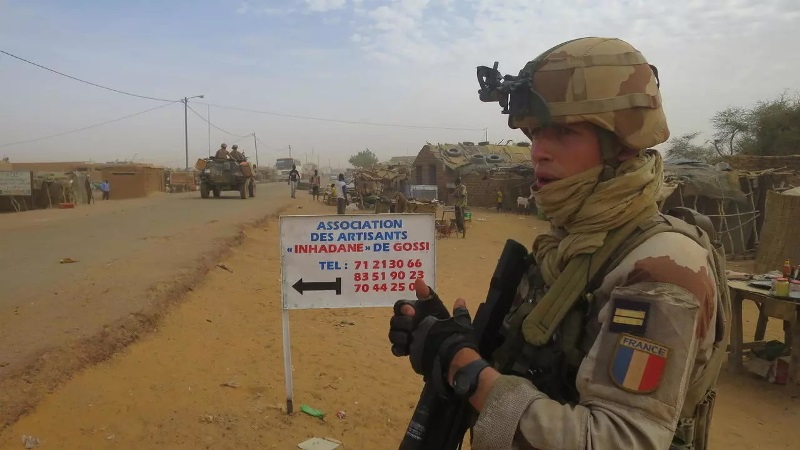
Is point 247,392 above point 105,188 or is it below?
below

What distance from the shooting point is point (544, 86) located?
4.61 feet

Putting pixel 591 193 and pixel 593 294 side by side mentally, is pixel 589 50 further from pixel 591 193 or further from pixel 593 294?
pixel 593 294

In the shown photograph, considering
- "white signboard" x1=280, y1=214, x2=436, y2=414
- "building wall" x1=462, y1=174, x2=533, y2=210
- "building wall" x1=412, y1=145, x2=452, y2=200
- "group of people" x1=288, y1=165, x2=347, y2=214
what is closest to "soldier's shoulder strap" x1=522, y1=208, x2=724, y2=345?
"white signboard" x1=280, y1=214, x2=436, y2=414

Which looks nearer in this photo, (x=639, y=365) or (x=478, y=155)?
(x=639, y=365)

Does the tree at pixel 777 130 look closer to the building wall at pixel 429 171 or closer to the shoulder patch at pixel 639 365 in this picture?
the building wall at pixel 429 171

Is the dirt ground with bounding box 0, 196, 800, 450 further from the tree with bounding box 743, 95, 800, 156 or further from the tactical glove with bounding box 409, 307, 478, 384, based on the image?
the tree with bounding box 743, 95, 800, 156

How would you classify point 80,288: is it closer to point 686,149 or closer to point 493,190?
point 493,190

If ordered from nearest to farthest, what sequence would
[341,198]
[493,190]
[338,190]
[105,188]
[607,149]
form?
[607,149] → [341,198] → [338,190] → [105,188] → [493,190]

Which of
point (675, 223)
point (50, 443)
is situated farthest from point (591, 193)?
point (50, 443)

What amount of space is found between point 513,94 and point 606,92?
229mm

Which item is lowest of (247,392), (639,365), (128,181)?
(247,392)

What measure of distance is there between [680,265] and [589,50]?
59 cm

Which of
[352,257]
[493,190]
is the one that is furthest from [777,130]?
[352,257]

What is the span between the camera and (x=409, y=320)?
58.4 inches
